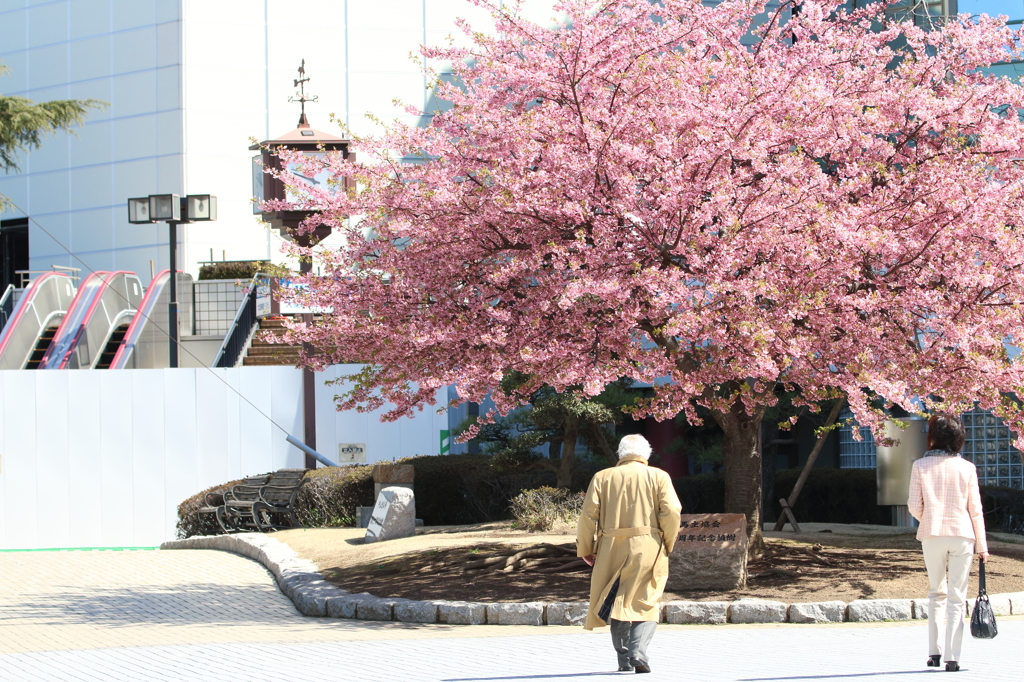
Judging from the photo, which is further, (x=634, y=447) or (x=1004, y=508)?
(x=1004, y=508)

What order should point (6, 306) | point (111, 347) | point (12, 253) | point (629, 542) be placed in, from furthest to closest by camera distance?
1. point (12, 253)
2. point (6, 306)
3. point (111, 347)
4. point (629, 542)

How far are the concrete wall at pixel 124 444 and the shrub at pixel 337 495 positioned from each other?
6.56 ft

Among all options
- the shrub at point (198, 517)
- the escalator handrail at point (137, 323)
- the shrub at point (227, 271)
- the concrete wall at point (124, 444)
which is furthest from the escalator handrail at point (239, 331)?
the shrub at point (227, 271)

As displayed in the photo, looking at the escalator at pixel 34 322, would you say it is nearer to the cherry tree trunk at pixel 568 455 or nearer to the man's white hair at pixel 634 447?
the cherry tree trunk at pixel 568 455

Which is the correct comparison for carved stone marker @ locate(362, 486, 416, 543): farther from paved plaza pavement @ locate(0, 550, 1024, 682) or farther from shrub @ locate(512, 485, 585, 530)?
paved plaza pavement @ locate(0, 550, 1024, 682)

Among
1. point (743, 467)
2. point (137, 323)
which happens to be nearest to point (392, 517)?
point (743, 467)

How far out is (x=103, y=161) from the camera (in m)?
32.2

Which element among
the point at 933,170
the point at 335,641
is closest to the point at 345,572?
the point at 335,641

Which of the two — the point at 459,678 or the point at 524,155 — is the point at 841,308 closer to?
the point at 524,155

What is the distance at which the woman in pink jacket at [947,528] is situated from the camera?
705 cm

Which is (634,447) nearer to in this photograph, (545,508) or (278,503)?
(545,508)

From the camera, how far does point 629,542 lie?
7344 millimetres

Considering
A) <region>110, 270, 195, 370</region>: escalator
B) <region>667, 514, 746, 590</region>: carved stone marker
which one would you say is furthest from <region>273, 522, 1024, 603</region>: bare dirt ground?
<region>110, 270, 195, 370</region>: escalator

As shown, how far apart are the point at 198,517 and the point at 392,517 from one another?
4207 millimetres
